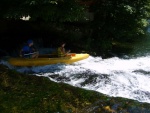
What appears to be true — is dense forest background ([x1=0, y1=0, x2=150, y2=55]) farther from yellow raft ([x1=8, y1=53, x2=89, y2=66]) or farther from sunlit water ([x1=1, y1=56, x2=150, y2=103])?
yellow raft ([x1=8, y1=53, x2=89, y2=66])

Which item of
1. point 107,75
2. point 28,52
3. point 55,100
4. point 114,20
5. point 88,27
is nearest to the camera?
point 55,100

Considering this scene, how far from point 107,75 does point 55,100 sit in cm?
632

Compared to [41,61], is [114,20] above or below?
above

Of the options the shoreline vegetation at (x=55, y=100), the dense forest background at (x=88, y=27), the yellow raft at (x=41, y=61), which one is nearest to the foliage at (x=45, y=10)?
the dense forest background at (x=88, y=27)

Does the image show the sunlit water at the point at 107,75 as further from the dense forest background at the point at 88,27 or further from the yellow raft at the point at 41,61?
the dense forest background at the point at 88,27

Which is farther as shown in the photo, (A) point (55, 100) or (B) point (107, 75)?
(B) point (107, 75)

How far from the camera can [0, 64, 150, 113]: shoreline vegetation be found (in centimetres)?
491

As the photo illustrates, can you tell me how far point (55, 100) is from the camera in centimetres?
521

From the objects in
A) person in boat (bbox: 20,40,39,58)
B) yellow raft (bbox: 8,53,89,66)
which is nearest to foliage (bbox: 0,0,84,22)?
person in boat (bbox: 20,40,39,58)

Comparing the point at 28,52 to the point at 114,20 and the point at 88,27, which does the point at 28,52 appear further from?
the point at 114,20

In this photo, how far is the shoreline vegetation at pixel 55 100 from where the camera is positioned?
16.1 ft

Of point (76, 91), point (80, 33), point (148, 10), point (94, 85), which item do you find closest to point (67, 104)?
point (76, 91)

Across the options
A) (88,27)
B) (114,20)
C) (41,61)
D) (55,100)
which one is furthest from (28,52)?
(55,100)

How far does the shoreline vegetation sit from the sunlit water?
3546 mm
